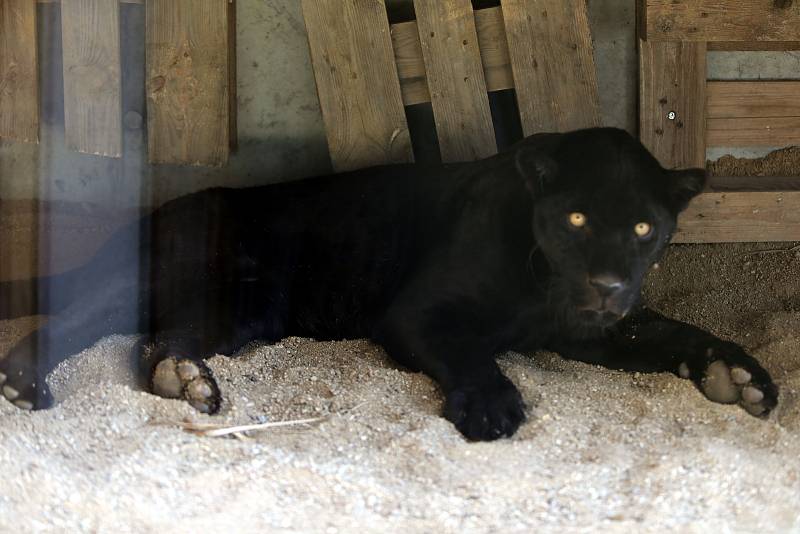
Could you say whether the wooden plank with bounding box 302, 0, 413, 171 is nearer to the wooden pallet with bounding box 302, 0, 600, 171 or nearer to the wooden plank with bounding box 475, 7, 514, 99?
the wooden pallet with bounding box 302, 0, 600, 171

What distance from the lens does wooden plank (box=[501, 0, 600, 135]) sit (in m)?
4.89

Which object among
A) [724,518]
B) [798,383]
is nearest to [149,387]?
[724,518]

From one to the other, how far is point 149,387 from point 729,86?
3.41 metres

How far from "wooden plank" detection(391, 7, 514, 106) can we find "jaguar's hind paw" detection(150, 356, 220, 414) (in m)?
2.06

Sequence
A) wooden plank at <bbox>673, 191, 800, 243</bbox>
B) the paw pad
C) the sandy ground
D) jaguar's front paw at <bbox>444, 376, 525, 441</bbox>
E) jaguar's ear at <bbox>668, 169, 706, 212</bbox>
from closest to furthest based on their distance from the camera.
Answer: the sandy ground → jaguar's front paw at <bbox>444, 376, 525, 441</bbox> → the paw pad → jaguar's ear at <bbox>668, 169, 706, 212</bbox> → wooden plank at <bbox>673, 191, 800, 243</bbox>

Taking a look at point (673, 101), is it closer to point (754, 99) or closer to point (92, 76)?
point (754, 99)

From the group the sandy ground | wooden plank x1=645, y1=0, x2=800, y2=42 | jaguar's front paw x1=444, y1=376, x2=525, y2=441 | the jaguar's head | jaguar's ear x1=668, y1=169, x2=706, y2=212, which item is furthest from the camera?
wooden plank x1=645, y1=0, x2=800, y2=42

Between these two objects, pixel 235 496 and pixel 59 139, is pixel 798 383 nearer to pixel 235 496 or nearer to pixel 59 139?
pixel 235 496

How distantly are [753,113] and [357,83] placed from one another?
2143 mm

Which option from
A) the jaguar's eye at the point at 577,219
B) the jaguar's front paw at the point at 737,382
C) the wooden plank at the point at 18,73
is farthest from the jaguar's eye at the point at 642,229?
the wooden plank at the point at 18,73

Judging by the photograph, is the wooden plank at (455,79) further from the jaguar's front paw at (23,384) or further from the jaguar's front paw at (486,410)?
the jaguar's front paw at (23,384)

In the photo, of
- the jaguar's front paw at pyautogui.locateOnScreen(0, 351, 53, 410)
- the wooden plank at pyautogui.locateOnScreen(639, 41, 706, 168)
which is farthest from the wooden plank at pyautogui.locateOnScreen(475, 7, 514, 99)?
the jaguar's front paw at pyautogui.locateOnScreen(0, 351, 53, 410)

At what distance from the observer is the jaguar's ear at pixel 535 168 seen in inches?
144

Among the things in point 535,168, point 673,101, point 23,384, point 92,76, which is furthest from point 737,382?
point 92,76
